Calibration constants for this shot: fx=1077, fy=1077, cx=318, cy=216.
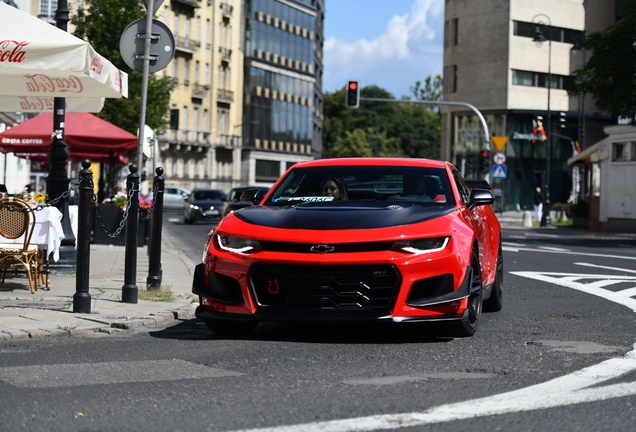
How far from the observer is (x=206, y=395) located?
18.4 feet

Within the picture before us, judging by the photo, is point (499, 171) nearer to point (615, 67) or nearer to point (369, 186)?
point (615, 67)

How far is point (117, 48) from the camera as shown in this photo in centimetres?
4206

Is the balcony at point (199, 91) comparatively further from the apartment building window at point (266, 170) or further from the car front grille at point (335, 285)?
the car front grille at point (335, 285)

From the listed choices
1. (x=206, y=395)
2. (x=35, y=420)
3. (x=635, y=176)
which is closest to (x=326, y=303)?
(x=206, y=395)

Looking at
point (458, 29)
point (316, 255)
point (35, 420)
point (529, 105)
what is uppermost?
point (458, 29)

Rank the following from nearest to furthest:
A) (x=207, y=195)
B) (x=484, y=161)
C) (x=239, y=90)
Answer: (x=484, y=161) → (x=207, y=195) → (x=239, y=90)

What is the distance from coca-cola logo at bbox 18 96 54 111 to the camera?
54.4 feet

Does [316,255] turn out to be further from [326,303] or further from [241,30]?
[241,30]

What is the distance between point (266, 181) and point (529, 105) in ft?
104

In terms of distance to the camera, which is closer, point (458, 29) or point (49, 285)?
point (49, 285)

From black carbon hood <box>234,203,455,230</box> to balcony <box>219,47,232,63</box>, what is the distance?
3294 inches

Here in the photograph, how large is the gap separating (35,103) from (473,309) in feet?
34.2

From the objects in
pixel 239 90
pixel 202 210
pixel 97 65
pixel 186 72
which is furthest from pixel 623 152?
pixel 239 90

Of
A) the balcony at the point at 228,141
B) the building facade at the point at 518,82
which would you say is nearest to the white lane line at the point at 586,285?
the building facade at the point at 518,82
